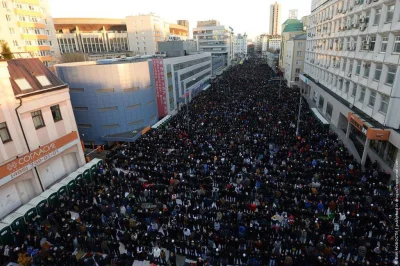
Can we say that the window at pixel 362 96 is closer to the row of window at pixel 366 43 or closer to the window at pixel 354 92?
the window at pixel 354 92

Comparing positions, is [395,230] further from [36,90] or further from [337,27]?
[337,27]

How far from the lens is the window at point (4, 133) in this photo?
551 inches

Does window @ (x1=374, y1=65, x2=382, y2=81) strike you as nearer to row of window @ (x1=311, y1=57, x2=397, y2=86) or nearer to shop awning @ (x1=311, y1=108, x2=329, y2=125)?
row of window @ (x1=311, y1=57, x2=397, y2=86)

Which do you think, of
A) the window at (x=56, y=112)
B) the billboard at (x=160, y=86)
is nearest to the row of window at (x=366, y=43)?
the billboard at (x=160, y=86)

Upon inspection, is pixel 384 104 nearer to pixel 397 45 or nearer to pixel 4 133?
pixel 397 45

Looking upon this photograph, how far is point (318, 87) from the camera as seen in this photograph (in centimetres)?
3266

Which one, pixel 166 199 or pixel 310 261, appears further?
pixel 166 199

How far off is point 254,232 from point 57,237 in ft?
31.6

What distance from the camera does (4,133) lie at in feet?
46.4

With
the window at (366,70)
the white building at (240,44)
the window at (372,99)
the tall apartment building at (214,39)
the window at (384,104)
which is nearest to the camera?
the window at (384,104)

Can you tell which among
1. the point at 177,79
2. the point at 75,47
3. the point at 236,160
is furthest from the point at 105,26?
the point at 236,160

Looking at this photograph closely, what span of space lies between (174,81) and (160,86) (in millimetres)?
4693

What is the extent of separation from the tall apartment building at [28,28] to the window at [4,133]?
27142 millimetres

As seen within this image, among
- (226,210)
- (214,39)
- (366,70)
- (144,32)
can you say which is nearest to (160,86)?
(226,210)
